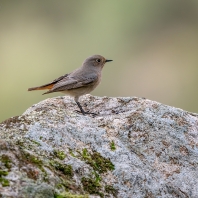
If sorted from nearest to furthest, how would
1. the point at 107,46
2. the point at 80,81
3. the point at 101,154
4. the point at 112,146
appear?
the point at 101,154 → the point at 112,146 → the point at 80,81 → the point at 107,46

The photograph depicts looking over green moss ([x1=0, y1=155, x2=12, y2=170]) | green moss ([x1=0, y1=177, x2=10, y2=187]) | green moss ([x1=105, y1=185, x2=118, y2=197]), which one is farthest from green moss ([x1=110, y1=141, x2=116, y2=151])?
green moss ([x1=0, y1=177, x2=10, y2=187])

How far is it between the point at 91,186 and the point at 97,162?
1.37 ft

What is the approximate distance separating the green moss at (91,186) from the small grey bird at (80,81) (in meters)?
2.92

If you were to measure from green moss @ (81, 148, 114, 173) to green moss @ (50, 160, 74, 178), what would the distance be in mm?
295

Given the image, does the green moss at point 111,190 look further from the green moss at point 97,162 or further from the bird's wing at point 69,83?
the bird's wing at point 69,83

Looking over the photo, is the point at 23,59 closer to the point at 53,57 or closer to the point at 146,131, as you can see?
the point at 53,57

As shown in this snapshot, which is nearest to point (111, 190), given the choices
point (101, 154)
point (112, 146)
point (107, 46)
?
point (101, 154)

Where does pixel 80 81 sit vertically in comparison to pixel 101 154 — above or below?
above

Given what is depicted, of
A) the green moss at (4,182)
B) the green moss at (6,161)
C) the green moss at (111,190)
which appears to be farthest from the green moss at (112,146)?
the green moss at (4,182)

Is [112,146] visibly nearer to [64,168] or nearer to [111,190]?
[111,190]

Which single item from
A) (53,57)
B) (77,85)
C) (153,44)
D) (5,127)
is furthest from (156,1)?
(5,127)

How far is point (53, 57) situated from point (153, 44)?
10.1 m

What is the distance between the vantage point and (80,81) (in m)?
9.31

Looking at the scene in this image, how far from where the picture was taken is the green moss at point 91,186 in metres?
4.97
